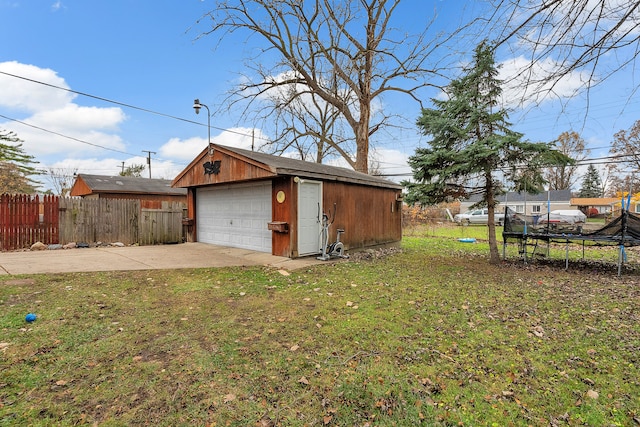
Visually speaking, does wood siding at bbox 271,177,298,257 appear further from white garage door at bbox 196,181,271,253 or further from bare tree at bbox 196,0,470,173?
bare tree at bbox 196,0,470,173

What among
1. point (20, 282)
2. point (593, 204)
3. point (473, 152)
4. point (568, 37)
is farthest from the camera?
point (593, 204)

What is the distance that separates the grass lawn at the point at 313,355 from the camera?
203 centimetres

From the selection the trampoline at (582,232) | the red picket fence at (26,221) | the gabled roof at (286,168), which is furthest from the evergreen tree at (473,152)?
the red picket fence at (26,221)

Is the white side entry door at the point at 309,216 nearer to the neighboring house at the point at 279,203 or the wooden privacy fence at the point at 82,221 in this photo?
the neighboring house at the point at 279,203

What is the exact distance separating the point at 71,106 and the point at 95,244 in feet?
37.8

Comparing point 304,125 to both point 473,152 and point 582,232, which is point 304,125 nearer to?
point 473,152

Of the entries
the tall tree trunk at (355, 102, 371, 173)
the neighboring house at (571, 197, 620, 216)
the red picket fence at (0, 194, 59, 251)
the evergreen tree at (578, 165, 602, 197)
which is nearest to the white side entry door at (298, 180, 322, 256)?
the red picket fence at (0, 194, 59, 251)

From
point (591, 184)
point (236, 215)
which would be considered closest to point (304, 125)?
point (236, 215)

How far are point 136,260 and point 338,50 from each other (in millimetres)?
13045

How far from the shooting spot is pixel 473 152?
6855 mm

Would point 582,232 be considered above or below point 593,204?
below

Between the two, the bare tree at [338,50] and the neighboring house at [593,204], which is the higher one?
the bare tree at [338,50]

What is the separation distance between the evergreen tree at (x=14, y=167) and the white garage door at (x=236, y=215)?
1627 cm

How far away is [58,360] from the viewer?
103 inches
